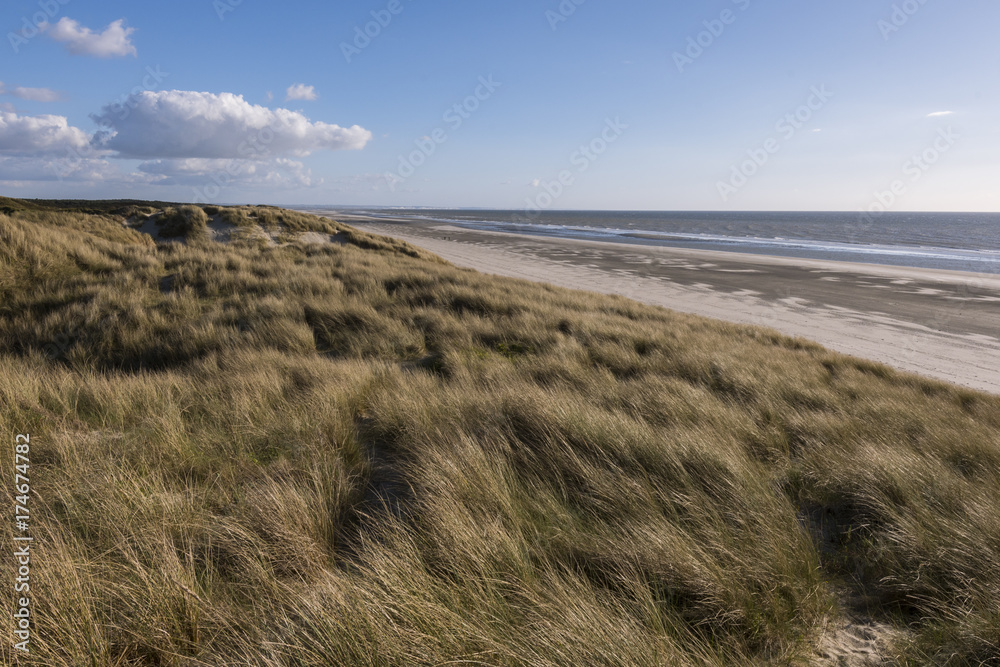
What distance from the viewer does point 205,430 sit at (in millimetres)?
4000

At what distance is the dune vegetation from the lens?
2061mm

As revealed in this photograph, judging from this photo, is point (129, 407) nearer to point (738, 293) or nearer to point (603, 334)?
point (603, 334)

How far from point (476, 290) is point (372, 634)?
10513mm

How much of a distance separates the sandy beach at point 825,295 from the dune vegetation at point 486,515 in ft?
23.1

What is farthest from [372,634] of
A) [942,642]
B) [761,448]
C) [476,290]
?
[476,290]

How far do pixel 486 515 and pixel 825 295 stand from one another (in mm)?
23373

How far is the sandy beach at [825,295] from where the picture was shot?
1275 centimetres

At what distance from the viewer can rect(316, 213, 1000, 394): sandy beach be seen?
12.8m

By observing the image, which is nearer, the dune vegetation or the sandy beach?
the dune vegetation

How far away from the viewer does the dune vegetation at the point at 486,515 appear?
2061mm

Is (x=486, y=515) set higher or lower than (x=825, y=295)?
lower

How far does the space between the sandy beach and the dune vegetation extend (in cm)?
704

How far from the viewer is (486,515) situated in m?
2.84

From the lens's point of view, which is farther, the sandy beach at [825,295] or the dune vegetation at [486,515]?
the sandy beach at [825,295]
